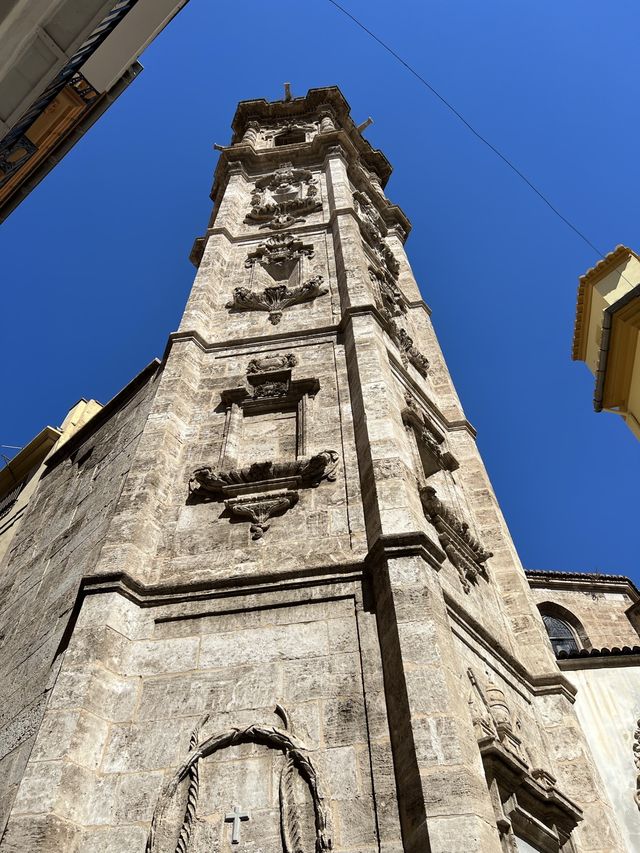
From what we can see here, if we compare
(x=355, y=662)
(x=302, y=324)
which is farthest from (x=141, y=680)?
(x=302, y=324)

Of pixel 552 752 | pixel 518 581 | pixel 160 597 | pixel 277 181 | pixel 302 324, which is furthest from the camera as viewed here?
pixel 277 181

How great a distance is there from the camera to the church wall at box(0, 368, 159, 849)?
21.0ft

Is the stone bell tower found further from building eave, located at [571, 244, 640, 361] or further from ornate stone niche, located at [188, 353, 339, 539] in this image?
building eave, located at [571, 244, 640, 361]

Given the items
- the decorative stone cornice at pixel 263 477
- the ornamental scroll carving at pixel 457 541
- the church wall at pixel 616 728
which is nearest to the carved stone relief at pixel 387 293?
the ornamental scroll carving at pixel 457 541

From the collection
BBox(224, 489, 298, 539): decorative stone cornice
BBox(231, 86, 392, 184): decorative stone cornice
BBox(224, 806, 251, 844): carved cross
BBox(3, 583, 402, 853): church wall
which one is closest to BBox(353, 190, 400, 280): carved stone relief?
BBox(231, 86, 392, 184): decorative stone cornice

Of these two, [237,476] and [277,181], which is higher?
[277,181]

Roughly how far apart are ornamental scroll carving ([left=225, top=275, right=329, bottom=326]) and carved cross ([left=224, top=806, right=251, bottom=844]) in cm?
860

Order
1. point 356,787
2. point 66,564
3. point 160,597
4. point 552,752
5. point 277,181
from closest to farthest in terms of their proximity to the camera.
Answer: point 356,787
point 160,597
point 552,752
point 66,564
point 277,181

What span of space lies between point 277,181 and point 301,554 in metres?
14.5

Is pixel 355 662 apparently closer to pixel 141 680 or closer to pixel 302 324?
pixel 141 680

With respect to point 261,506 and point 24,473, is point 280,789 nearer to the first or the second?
point 261,506

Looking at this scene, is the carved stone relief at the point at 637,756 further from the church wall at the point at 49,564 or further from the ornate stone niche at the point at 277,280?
the ornate stone niche at the point at 277,280

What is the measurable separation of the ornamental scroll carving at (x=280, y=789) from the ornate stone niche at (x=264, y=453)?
2376 mm

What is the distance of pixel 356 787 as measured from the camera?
5074 mm
